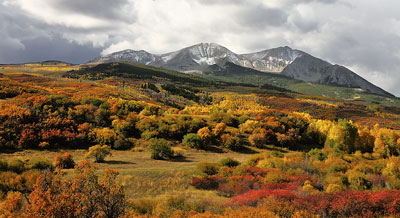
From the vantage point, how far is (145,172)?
23.5 m

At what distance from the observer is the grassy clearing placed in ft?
64.2

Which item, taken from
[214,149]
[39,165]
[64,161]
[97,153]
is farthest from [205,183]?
[214,149]

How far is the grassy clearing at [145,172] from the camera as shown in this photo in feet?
64.2

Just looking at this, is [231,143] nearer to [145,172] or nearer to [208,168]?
[208,168]

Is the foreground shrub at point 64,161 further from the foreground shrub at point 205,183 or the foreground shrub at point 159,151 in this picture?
the foreground shrub at point 205,183

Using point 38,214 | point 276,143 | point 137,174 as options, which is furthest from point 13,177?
point 276,143

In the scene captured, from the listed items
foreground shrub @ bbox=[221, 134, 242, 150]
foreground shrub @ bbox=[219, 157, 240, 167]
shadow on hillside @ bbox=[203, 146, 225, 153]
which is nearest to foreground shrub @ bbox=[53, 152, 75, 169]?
foreground shrub @ bbox=[219, 157, 240, 167]

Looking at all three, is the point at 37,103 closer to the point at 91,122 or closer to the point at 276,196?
the point at 91,122

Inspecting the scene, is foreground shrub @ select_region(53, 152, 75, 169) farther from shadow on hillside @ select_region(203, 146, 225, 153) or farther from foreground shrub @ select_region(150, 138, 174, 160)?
shadow on hillside @ select_region(203, 146, 225, 153)

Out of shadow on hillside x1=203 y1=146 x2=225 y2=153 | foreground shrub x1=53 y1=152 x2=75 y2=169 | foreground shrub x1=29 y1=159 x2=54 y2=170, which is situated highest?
foreground shrub x1=29 y1=159 x2=54 y2=170

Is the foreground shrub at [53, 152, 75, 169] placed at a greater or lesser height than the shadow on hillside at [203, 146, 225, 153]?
greater

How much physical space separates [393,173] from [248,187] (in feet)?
58.2

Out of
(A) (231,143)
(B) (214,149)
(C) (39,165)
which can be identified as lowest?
(B) (214,149)

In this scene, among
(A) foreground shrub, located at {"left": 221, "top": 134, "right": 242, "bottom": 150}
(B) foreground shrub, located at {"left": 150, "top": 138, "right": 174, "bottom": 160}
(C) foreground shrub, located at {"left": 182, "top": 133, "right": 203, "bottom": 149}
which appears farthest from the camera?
(A) foreground shrub, located at {"left": 221, "top": 134, "right": 242, "bottom": 150}
